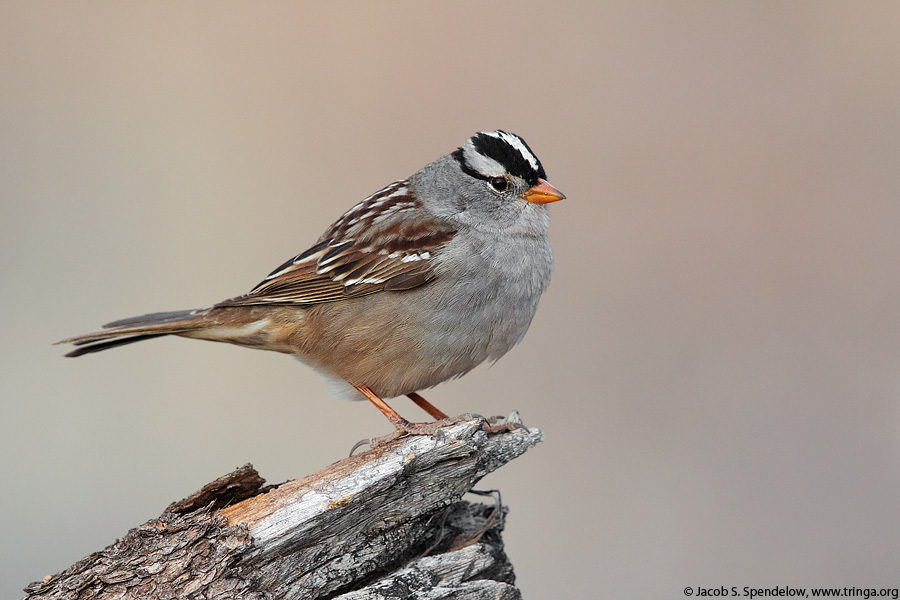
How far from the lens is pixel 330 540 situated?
365 cm

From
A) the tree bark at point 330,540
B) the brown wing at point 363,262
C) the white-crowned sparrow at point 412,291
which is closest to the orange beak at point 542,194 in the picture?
the white-crowned sparrow at point 412,291

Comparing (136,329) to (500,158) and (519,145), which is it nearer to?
(500,158)

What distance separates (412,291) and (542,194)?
0.96 metres

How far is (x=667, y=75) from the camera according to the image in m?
8.66

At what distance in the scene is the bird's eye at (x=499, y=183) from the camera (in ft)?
16.3

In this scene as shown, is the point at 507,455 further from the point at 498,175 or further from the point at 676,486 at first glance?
the point at 676,486

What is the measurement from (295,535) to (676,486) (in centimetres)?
Result: 396

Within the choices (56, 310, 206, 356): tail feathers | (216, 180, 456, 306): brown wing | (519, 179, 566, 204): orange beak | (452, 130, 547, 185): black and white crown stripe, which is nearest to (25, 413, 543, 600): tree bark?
(216, 180, 456, 306): brown wing

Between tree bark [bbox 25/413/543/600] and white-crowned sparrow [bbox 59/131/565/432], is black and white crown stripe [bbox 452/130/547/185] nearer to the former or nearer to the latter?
white-crowned sparrow [bbox 59/131/565/432]

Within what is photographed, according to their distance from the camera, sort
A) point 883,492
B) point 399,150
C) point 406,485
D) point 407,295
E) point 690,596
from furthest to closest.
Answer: point 399,150 < point 883,492 < point 690,596 < point 407,295 < point 406,485

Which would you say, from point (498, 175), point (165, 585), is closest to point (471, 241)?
point (498, 175)

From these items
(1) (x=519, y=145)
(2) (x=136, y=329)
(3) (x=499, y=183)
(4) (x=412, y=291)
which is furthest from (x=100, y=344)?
(1) (x=519, y=145)

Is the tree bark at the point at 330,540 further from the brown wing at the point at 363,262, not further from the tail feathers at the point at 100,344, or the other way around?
the tail feathers at the point at 100,344

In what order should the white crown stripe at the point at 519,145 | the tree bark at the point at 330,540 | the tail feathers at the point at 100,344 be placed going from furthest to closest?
the white crown stripe at the point at 519,145
the tail feathers at the point at 100,344
the tree bark at the point at 330,540
